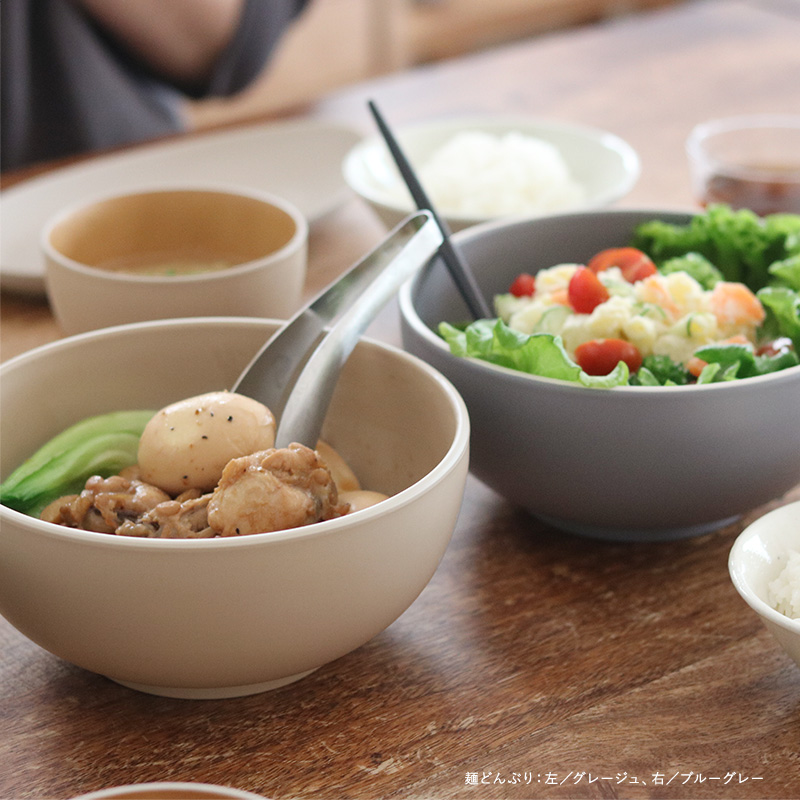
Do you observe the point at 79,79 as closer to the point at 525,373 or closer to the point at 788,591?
the point at 525,373

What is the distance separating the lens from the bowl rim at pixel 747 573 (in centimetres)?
69

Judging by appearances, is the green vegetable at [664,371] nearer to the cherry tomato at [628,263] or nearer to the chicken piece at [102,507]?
the cherry tomato at [628,263]

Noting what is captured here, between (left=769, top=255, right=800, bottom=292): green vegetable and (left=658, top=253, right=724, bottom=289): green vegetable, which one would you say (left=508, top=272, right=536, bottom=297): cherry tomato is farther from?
(left=769, top=255, right=800, bottom=292): green vegetable

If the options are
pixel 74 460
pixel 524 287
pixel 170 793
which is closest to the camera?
pixel 170 793

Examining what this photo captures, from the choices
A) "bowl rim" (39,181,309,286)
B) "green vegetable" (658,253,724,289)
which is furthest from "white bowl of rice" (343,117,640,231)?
"green vegetable" (658,253,724,289)

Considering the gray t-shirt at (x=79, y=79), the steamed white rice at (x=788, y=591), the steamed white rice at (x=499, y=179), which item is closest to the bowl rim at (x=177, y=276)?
the steamed white rice at (x=499, y=179)

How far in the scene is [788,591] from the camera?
74 centimetres

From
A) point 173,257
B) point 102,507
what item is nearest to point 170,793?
point 102,507

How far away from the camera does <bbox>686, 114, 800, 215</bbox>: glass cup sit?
1.52 meters

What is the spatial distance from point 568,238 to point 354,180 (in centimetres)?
49

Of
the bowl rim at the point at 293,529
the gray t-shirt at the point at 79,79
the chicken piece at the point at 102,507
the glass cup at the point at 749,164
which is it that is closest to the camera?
the bowl rim at the point at 293,529

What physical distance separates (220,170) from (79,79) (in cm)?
61

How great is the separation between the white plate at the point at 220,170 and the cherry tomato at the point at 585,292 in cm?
66

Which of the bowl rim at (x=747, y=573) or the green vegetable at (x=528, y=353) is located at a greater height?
the green vegetable at (x=528, y=353)
